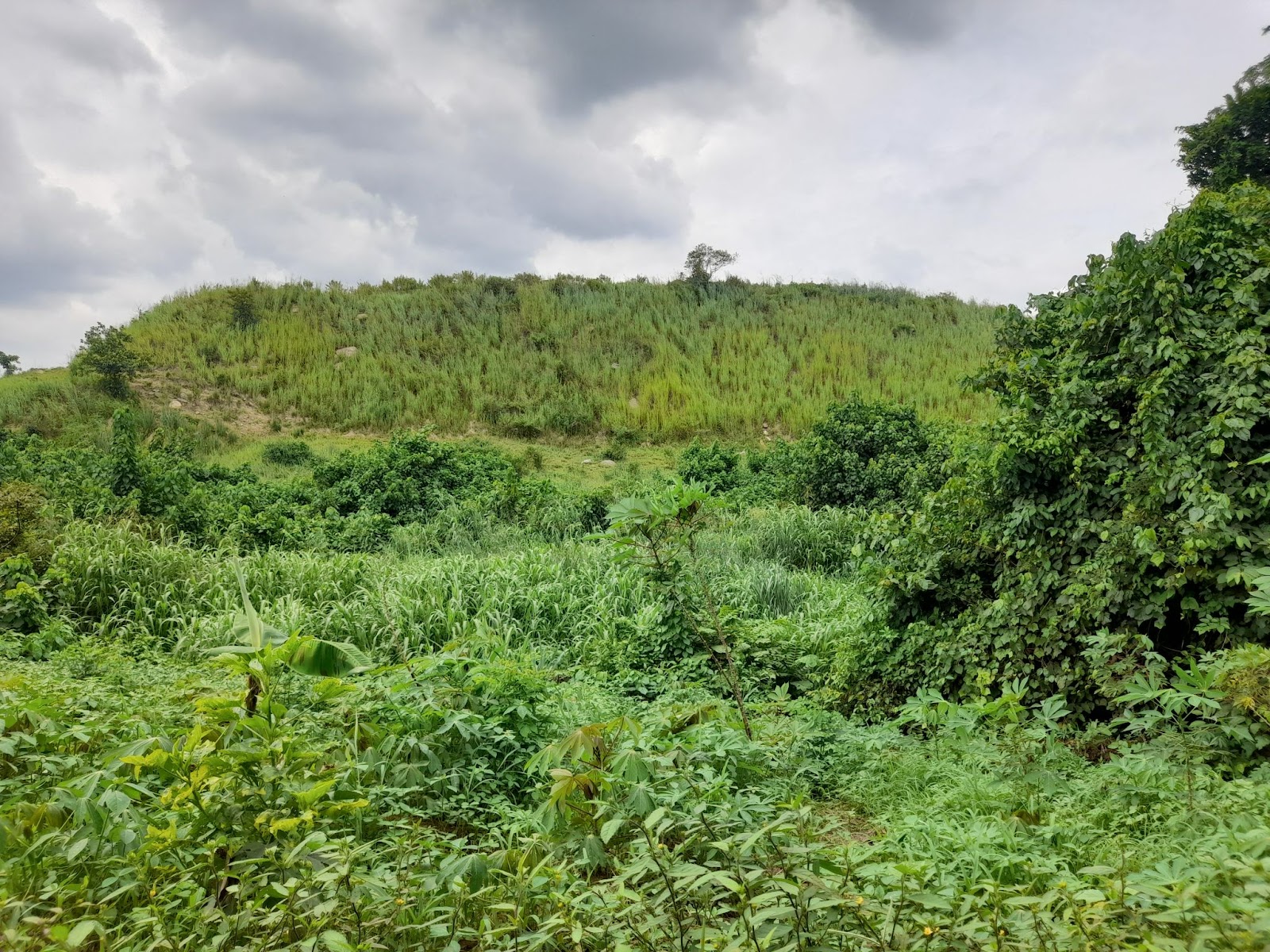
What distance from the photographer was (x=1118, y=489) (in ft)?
12.2

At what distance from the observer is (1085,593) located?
3.63 m

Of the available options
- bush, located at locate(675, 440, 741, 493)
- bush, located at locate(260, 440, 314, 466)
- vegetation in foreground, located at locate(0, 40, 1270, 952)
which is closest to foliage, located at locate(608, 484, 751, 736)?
vegetation in foreground, located at locate(0, 40, 1270, 952)

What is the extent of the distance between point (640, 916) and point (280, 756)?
4.12 ft

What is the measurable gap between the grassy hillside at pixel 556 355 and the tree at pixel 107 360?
78 centimetres

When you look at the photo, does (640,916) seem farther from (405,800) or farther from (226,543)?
(226,543)

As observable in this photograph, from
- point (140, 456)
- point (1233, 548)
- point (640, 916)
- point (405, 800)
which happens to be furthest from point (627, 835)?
point (140, 456)

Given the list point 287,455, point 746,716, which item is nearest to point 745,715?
point 746,716

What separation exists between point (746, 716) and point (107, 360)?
63.0ft

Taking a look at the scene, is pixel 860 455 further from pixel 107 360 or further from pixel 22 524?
pixel 107 360

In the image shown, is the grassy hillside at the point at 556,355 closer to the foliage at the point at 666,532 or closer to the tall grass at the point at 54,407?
the tall grass at the point at 54,407

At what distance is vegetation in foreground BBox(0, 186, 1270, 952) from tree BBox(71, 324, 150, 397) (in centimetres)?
1219

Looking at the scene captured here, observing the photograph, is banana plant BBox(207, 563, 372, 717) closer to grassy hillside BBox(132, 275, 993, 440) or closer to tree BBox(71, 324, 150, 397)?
grassy hillside BBox(132, 275, 993, 440)

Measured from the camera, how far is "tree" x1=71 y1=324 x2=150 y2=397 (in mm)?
16797

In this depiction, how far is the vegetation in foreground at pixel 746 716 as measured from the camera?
1.73 meters
